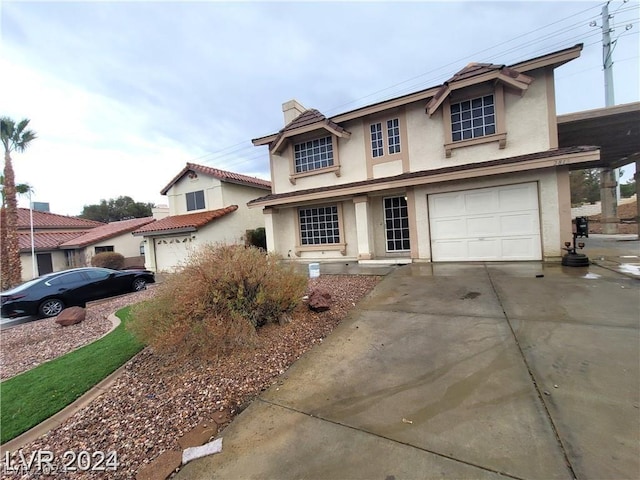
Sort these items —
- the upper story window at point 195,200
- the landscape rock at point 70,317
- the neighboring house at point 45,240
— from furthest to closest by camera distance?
the neighboring house at point 45,240, the upper story window at point 195,200, the landscape rock at point 70,317

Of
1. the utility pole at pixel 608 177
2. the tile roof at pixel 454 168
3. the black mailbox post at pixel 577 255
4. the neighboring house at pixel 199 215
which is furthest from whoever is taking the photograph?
the neighboring house at pixel 199 215

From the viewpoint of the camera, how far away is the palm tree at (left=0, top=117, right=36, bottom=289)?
53.5 ft

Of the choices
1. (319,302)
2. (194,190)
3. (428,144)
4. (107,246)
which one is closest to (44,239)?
(107,246)

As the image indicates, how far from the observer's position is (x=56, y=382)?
13.6 ft

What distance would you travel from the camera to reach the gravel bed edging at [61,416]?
2.98 metres

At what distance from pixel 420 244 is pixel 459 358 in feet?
23.5

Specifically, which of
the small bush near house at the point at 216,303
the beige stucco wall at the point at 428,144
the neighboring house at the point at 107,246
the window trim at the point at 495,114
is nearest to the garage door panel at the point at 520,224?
the beige stucco wall at the point at 428,144

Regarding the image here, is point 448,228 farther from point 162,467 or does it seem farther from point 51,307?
point 51,307

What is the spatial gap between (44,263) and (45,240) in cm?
205

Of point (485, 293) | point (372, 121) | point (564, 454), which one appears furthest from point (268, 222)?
point (564, 454)

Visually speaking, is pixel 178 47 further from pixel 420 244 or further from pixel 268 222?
pixel 420 244

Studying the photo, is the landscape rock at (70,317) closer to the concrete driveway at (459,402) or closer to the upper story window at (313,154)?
the concrete driveway at (459,402)

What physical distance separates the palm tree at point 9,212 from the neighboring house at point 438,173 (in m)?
15.2

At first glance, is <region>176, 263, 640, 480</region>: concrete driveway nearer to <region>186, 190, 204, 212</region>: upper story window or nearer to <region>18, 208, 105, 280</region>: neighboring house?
<region>186, 190, 204, 212</region>: upper story window
